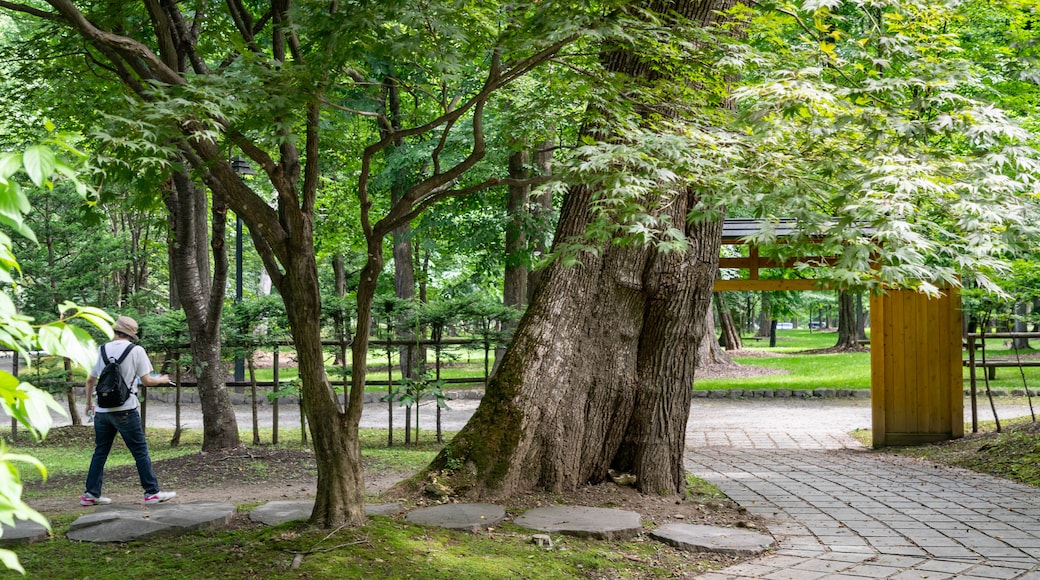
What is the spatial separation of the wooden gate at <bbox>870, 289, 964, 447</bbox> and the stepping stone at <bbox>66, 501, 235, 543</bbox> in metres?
8.72

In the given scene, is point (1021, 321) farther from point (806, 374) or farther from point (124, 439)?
point (124, 439)

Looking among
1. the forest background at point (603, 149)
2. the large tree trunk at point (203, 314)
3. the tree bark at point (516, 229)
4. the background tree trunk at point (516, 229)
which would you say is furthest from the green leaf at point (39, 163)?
the tree bark at point (516, 229)

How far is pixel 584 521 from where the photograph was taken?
6270 mm

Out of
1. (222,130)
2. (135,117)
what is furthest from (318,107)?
(135,117)

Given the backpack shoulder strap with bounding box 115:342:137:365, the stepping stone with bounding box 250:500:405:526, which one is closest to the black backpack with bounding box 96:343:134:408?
the backpack shoulder strap with bounding box 115:342:137:365

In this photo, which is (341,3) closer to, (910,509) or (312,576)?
(312,576)

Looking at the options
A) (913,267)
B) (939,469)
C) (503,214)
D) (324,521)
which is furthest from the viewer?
(503,214)

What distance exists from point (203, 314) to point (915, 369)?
9.28 meters

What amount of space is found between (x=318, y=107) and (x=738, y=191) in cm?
256

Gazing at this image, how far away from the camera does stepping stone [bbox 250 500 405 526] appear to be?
6034mm

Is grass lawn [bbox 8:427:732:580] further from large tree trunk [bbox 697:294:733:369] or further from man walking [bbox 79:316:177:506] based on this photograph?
large tree trunk [bbox 697:294:733:369]

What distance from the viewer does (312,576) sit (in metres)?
4.78

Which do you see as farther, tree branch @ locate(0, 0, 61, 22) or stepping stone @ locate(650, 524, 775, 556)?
stepping stone @ locate(650, 524, 775, 556)

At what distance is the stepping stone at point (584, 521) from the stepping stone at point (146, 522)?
85.4 inches
